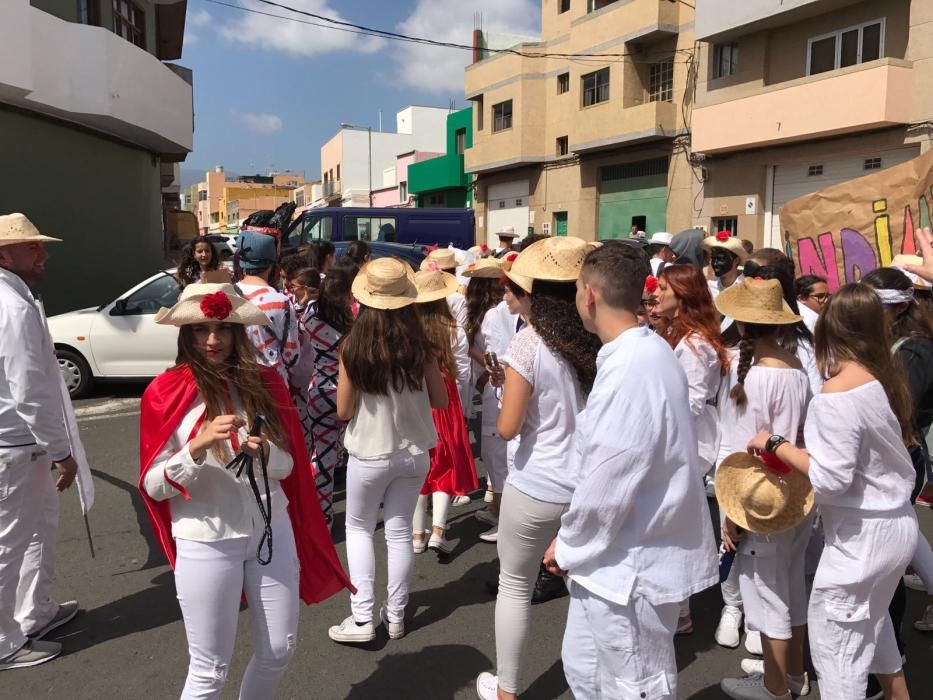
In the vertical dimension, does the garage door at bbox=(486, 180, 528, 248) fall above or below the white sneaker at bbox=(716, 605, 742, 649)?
above

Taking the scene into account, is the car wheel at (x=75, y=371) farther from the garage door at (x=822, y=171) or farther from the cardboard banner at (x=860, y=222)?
the garage door at (x=822, y=171)

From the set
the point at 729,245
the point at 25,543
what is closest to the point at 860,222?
the point at 729,245

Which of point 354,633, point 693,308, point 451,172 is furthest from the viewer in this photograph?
point 451,172

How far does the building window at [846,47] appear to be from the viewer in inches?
599

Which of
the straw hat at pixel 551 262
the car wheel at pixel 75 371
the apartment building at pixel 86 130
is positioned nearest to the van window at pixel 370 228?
the apartment building at pixel 86 130

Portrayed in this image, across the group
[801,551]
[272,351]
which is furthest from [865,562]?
[272,351]

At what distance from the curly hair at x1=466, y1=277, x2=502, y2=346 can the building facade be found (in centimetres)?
2804

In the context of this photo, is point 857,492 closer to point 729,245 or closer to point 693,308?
point 693,308

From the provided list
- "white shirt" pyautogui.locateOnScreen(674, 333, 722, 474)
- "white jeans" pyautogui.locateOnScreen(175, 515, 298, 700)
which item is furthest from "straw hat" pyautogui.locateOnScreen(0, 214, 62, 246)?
"white shirt" pyautogui.locateOnScreen(674, 333, 722, 474)

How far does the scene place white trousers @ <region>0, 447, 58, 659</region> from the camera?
10.2 ft

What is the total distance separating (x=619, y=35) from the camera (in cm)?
2197

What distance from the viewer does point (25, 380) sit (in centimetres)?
296

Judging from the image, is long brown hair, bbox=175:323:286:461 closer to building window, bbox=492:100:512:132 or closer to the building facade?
building window, bbox=492:100:512:132

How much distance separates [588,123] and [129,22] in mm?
13903
